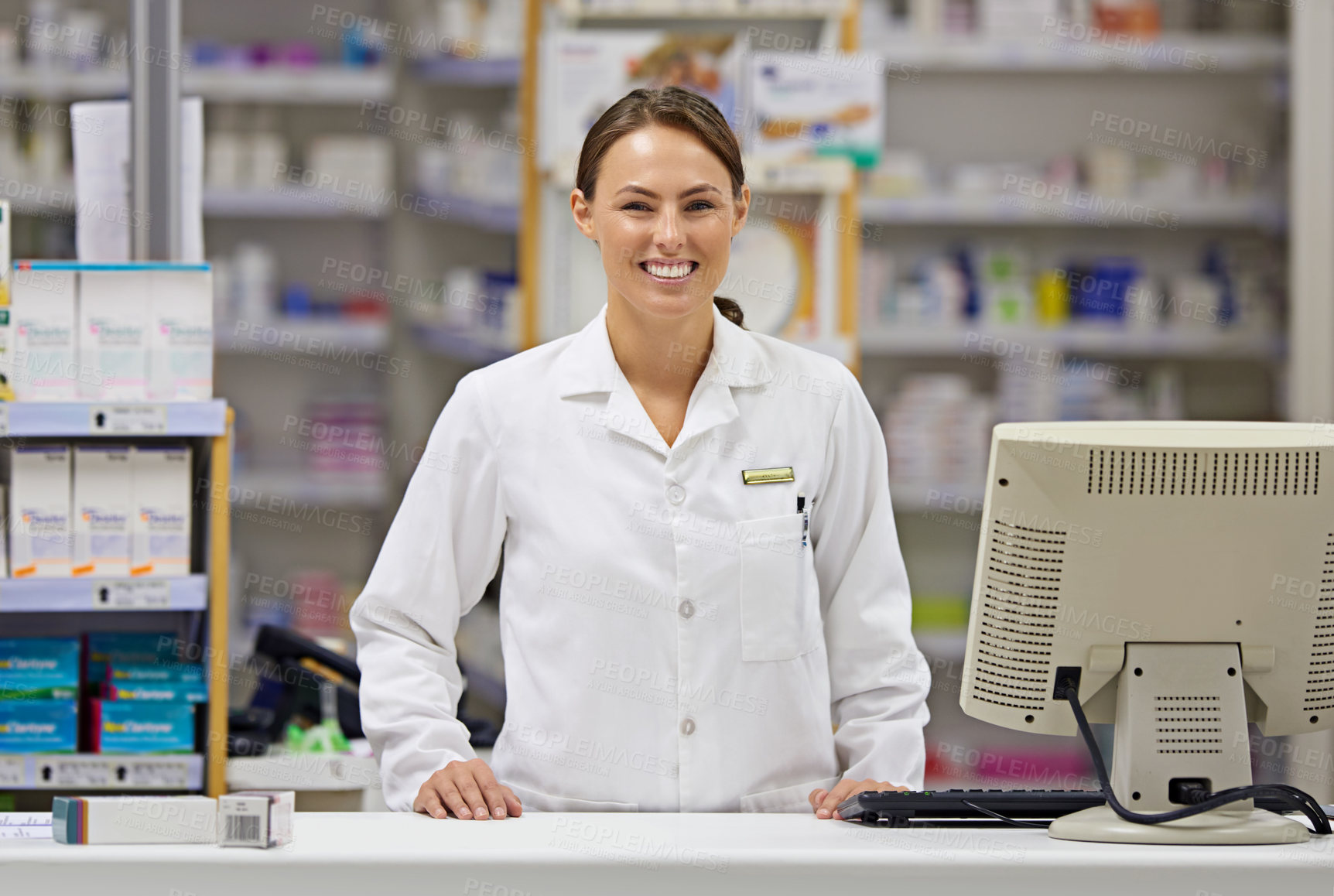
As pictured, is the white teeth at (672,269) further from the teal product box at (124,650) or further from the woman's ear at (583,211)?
the teal product box at (124,650)

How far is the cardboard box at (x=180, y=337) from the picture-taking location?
2297mm

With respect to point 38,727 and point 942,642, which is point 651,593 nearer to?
point 38,727

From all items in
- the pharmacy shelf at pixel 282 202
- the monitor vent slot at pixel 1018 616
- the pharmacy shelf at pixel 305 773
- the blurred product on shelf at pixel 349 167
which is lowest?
the pharmacy shelf at pixel 305 773

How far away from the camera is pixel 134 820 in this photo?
150 cm

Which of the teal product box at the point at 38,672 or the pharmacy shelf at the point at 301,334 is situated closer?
the teal product box at the point at 38,672

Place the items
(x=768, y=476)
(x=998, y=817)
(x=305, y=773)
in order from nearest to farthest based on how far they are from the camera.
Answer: (x=998, y=817) < (x=768, y=476) < (x=305, y=773)

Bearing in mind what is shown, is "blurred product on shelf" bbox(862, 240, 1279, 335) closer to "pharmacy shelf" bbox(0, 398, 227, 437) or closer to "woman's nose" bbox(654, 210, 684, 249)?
"pharmacy shelf" bbox(0, 398, 227, 437)

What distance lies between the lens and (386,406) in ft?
18.2

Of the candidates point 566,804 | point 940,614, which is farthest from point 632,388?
point 940,614

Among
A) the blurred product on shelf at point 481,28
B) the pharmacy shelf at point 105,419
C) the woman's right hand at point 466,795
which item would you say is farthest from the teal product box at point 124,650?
the blurred product on shelf at point 481,28

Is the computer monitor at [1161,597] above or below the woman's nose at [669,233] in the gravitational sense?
below

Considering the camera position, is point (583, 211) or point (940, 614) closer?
point (583, 211)

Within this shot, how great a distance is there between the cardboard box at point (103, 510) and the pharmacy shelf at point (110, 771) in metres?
0.33

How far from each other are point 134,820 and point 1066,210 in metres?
4.22
